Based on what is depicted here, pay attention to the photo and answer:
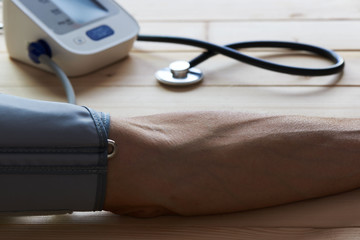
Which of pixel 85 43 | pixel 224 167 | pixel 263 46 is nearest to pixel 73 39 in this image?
pixel 85 43

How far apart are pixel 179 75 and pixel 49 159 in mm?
436

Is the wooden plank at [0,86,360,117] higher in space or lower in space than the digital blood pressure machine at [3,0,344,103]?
lower

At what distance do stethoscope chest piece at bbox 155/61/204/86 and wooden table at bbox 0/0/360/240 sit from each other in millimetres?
13

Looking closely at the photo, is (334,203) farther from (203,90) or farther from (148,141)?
(203,90)

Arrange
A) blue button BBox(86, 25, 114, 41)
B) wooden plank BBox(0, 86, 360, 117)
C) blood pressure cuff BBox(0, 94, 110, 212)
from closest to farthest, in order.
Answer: blood pressure cuff BBox(0, 94, 110, 212), wooden plank BBox(0, 86, 360, 117), blue button BBox(86, 25, 114, 41)

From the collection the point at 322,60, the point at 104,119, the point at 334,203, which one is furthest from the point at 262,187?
the point at 322,60

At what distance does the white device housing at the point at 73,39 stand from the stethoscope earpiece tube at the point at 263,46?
80mm

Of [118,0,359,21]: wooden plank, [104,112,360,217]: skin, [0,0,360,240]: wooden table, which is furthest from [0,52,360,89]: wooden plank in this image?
[104,112,360,217]: skin

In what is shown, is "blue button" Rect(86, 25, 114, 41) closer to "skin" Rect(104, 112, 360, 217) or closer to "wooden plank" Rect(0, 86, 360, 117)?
"wooden plank" Rect(0, 86, 360, 117)

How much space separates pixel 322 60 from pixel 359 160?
Answer: 0.40m

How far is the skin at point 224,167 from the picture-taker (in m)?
0.78

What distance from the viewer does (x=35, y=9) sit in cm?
113

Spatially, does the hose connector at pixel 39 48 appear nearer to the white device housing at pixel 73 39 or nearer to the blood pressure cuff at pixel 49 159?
the white device housing at pixel 73 39

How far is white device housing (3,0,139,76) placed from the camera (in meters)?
1.12
